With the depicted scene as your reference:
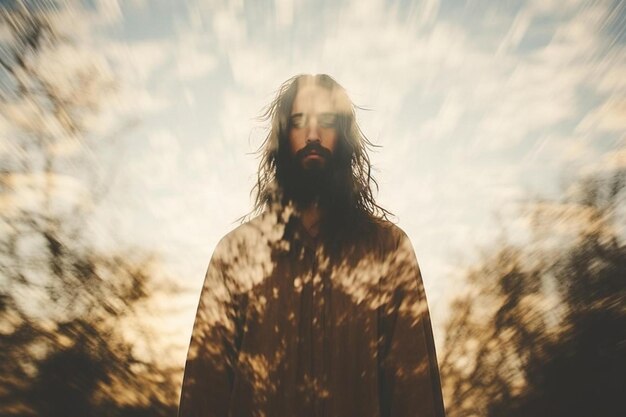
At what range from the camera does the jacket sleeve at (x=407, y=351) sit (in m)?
1.74

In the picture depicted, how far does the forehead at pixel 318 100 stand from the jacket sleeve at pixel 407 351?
1.39 m

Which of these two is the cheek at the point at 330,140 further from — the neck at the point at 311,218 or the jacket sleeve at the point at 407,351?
the jacket sleeve at the point at 407,351

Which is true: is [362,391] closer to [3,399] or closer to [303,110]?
[303,110]

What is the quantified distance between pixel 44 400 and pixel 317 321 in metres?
8.23

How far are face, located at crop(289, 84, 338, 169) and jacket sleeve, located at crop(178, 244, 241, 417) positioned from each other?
3.35 ft

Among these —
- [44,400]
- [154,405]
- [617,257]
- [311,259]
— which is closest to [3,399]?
[44,400]

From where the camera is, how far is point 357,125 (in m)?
3.28

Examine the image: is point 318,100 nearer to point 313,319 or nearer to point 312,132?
point 312,132

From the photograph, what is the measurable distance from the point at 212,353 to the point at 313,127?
5.51 feet

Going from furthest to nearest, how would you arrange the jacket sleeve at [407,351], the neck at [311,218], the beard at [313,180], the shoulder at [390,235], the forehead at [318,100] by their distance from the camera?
1. the forehead at [318,100]
2. the beard at [313,180]
3. the neck at [311,218]
4. the shoulder at [390,235]
5. the jacket sleeve at [407,351]

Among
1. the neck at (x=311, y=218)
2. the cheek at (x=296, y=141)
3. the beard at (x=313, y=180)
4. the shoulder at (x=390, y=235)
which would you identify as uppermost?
the cheek at (x=296, y=141)

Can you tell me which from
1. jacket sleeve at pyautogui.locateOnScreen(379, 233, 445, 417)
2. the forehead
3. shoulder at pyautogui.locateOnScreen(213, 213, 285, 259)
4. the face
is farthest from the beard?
jacket sleeve at pyautogui.locateOnScreen(379, 233, 445, 417)

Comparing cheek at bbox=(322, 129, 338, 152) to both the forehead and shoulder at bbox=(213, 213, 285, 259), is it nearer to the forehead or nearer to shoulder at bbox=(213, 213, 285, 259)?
the forehead

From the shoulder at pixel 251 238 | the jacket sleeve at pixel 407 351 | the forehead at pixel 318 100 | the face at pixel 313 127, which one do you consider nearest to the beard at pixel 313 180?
the face at pixel 313 127
